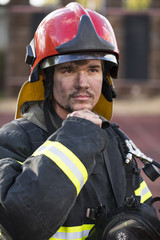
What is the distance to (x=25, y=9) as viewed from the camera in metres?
27.5

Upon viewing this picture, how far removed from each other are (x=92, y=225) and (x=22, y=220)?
1.58 ft

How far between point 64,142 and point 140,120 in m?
16.8

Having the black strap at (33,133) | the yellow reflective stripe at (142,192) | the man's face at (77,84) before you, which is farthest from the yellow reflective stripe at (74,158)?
the yellow reflective stripe at (142,192)

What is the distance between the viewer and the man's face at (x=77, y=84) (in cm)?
238

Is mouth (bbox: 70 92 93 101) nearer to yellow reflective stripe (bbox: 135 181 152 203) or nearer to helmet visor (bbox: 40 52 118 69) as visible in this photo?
helmet visor (bbox: 40 52 118 69)

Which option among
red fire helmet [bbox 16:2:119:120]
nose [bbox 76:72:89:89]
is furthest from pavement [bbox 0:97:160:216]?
nose [bbox 76:72:89:89]

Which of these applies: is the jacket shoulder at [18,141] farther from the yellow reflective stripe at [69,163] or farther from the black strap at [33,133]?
the yellow reflective stripe at [69,163]

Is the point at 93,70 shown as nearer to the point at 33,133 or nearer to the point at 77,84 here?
the point at 77,84

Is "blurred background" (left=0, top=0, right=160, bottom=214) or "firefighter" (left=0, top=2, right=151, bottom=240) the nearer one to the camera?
"firefighter" (left=0, top=2, right=151, bottom=240)

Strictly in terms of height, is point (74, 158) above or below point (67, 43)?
below

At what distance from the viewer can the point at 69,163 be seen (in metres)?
1.95

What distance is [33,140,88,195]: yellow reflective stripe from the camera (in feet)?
6.38

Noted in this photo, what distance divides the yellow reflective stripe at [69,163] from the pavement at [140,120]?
15.2 ft

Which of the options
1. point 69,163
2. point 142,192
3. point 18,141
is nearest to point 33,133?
point 18,141
